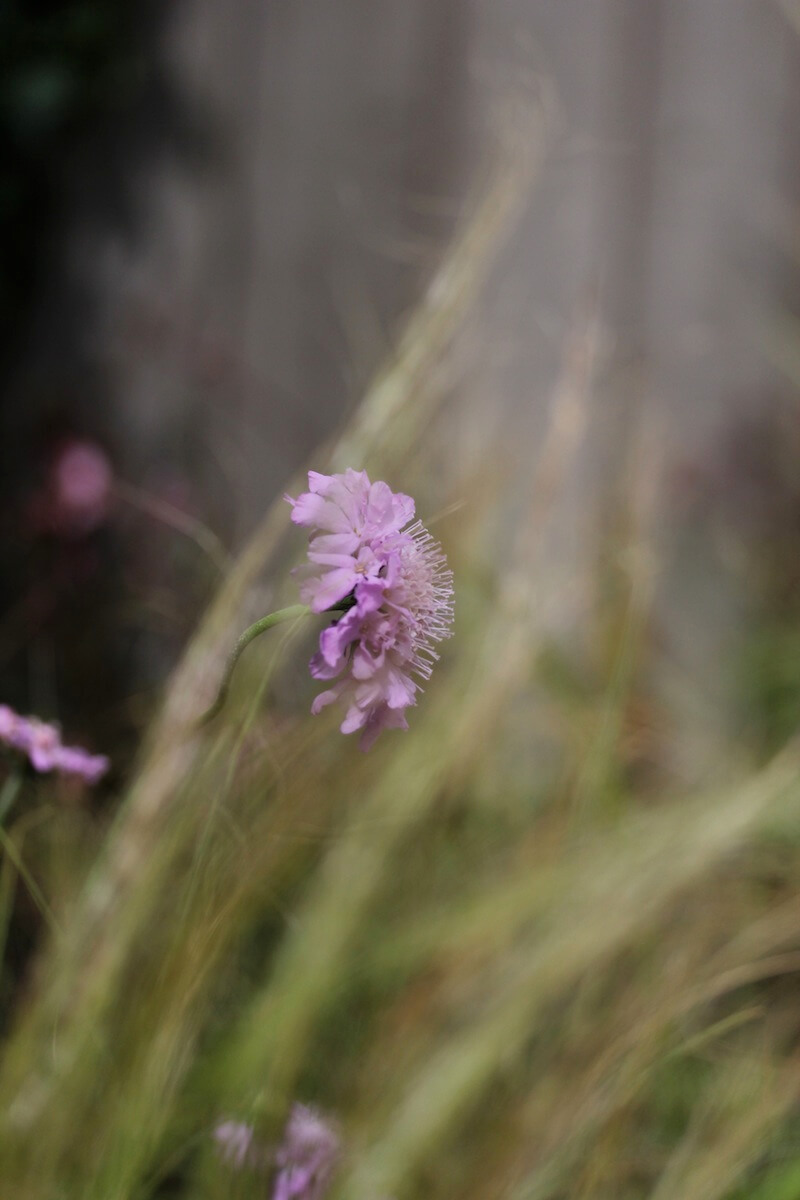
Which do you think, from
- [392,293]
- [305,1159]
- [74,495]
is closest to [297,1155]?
[305,1159]

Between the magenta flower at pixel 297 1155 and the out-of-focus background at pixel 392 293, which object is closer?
the magenta flower at pixel 297 1155

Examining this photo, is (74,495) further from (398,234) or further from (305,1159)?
(305,1159)

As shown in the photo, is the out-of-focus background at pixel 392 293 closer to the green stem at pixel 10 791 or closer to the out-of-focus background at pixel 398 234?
the out-of-focus background at pixel 398 234

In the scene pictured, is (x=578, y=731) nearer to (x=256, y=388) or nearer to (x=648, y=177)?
(x=256, y=388)

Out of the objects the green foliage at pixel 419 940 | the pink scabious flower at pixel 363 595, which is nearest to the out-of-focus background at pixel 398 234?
the green foliage at pixel 419 940

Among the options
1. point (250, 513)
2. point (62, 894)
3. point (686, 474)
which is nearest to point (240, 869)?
point (62, 894)

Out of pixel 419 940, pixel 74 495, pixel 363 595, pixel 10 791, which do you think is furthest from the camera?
pixel 74 495

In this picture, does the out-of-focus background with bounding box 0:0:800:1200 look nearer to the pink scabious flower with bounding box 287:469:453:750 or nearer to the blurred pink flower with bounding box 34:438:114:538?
the blurred pink flower with bounding box 34:438:114:538

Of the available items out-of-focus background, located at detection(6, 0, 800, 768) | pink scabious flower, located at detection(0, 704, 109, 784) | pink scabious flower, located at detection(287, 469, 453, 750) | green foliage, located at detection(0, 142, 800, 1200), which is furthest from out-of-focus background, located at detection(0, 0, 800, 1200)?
pink scabious flower, located at detection(287, 469, 453, 750)
